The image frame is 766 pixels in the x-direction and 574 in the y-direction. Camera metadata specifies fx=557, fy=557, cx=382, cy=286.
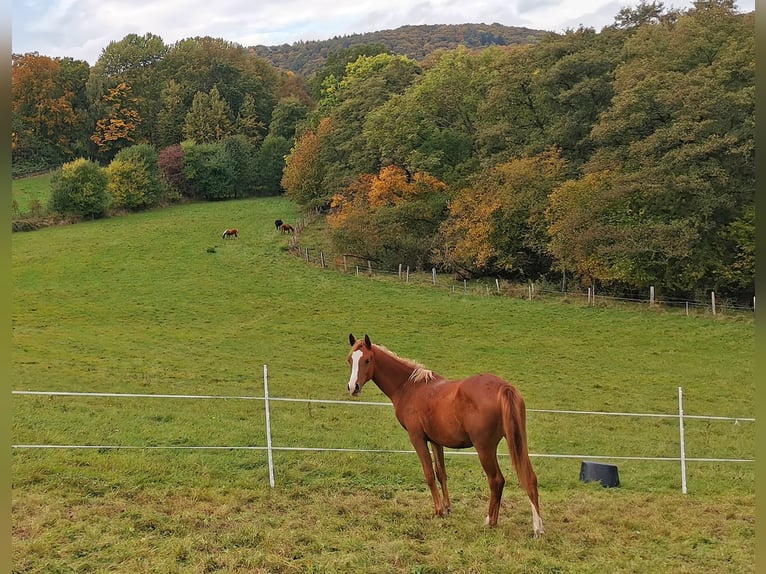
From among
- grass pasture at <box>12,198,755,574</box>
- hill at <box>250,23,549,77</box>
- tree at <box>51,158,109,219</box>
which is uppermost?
hill at <box>250,23,549,77</box>

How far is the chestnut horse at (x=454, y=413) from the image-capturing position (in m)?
5.34

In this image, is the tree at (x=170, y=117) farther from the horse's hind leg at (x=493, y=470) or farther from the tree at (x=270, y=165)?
the horse's hind leg at (x=493, y=470)

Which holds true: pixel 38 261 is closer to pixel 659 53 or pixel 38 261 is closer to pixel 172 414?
pixel 172 414

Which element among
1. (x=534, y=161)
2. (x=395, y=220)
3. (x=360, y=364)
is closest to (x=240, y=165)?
(x=395, y=220)

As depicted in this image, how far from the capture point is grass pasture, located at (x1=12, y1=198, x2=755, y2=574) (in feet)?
17.2

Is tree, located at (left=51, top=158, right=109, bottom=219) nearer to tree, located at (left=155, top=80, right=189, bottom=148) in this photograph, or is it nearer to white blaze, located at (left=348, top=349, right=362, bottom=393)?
tree, located at (left=155, top=80, right=189, bottom=148)

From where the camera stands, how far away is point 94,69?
62.7m

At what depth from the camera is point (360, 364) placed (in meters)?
6.11

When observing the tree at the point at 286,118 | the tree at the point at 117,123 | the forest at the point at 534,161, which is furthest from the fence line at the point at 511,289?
the tree at the point at 117,123

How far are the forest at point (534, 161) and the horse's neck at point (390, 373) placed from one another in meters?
6.37

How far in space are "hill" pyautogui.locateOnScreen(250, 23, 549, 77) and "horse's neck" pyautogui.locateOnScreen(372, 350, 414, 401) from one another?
140 meters

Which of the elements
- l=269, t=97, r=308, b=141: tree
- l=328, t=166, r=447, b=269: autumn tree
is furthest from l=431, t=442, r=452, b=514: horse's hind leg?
l=269, t=97, r=308, b=141: tree

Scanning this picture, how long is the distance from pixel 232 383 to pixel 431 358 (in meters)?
6.43

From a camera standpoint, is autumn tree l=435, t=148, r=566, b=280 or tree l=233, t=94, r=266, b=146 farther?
tree l=233, t=94, r=266, b=146
